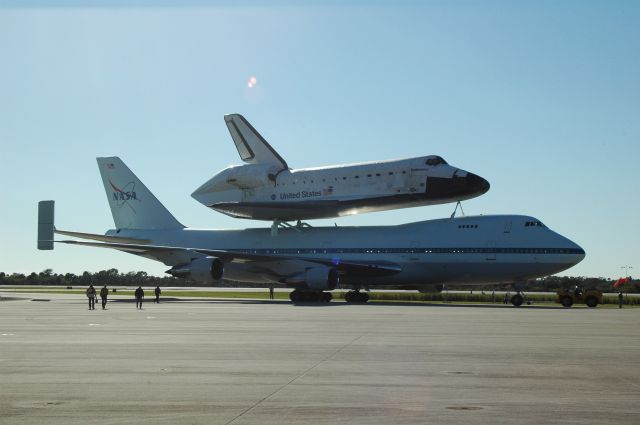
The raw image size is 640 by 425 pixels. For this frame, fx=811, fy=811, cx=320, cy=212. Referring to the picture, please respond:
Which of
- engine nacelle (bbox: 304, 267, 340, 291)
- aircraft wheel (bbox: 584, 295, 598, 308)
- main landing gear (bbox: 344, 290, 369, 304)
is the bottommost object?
aircraft wheel (bbox: 584, 295, 598, 308)

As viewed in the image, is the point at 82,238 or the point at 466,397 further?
the point at 82,238

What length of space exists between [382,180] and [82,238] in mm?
19860

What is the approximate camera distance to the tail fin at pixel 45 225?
1951 inches

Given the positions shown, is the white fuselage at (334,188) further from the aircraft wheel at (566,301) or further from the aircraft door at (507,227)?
the aircraft wheel at (566,301)

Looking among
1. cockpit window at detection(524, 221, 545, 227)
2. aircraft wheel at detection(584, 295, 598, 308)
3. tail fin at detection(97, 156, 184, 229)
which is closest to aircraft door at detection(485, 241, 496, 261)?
cockpit window at detection(524, 221, 545, 227)

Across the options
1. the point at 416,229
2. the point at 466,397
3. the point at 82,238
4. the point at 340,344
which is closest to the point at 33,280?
the point at 82,238

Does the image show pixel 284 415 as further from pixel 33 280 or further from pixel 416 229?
pixel 33 280

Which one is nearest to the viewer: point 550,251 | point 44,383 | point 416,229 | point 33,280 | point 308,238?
point 44,383

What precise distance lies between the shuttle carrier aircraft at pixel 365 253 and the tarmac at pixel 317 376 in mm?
20079

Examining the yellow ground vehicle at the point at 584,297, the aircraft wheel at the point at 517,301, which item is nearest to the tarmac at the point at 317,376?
the aircraft wheel at the point at 517,301

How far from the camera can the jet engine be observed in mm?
45500

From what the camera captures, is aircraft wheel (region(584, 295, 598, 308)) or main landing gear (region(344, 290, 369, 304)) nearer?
aircraft wheel (region(584, 295, 598, 308))

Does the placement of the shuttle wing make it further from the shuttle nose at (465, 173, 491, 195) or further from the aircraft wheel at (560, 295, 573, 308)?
the aircraft wheel at (560, 295, 573, 308)

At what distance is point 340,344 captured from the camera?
17.4m
